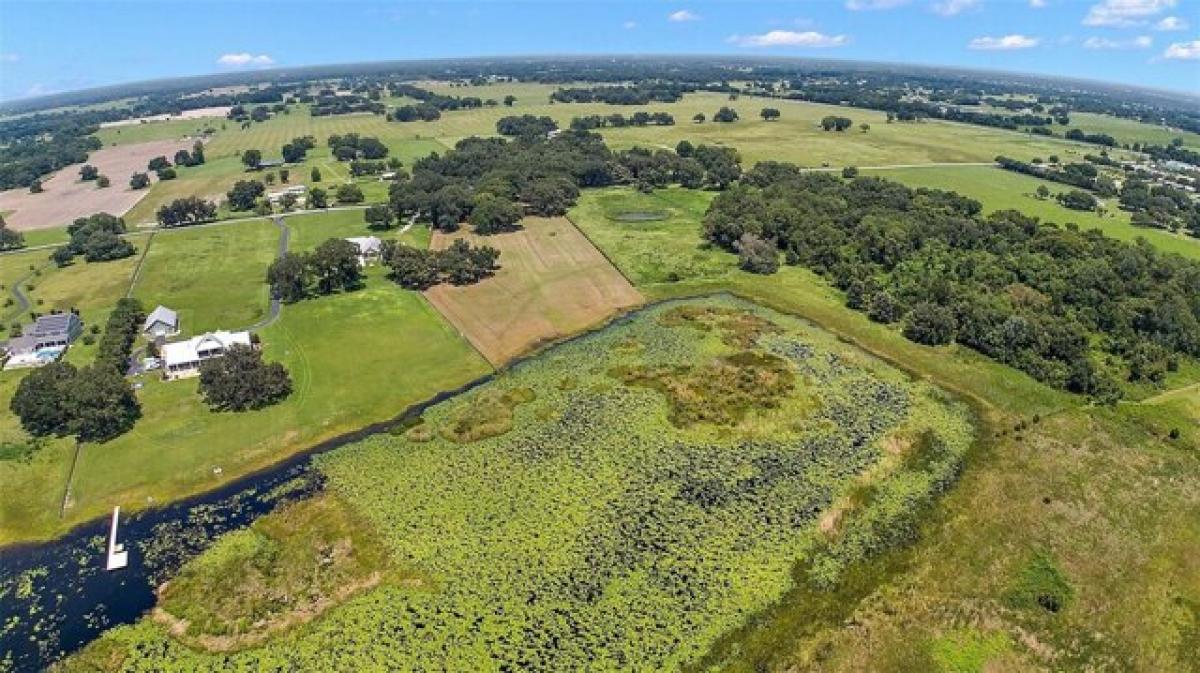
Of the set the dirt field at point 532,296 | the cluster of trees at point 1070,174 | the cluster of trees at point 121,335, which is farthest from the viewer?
the cluster of trees at point 1070,174

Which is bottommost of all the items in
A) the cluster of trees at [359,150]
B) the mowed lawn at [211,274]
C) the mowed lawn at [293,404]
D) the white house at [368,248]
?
the mowed lawn at [293,404]

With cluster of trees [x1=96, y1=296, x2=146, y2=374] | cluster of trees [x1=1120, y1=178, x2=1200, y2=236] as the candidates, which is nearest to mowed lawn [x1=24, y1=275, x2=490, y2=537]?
cluster of trees [x1=96, y1=296, x2=146, y2=374]

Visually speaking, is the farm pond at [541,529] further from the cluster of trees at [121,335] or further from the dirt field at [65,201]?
the dirt field at [65,201]

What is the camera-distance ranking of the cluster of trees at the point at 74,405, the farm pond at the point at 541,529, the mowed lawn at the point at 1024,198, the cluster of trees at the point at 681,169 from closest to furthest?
the farm pond at the point at 541,529, the cluster of trees at the point at 74,405, the mowed lawn at the point at 1024,198, the cluster of trees at the point at 681,169

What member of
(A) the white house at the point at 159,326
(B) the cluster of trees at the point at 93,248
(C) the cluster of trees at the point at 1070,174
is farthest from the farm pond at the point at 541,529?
(C) the cluster of trees at the point at 1070,174

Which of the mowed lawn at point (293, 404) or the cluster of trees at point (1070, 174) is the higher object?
the cluster of trees at point (1070, 174)

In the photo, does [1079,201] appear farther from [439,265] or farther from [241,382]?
[241,382]
